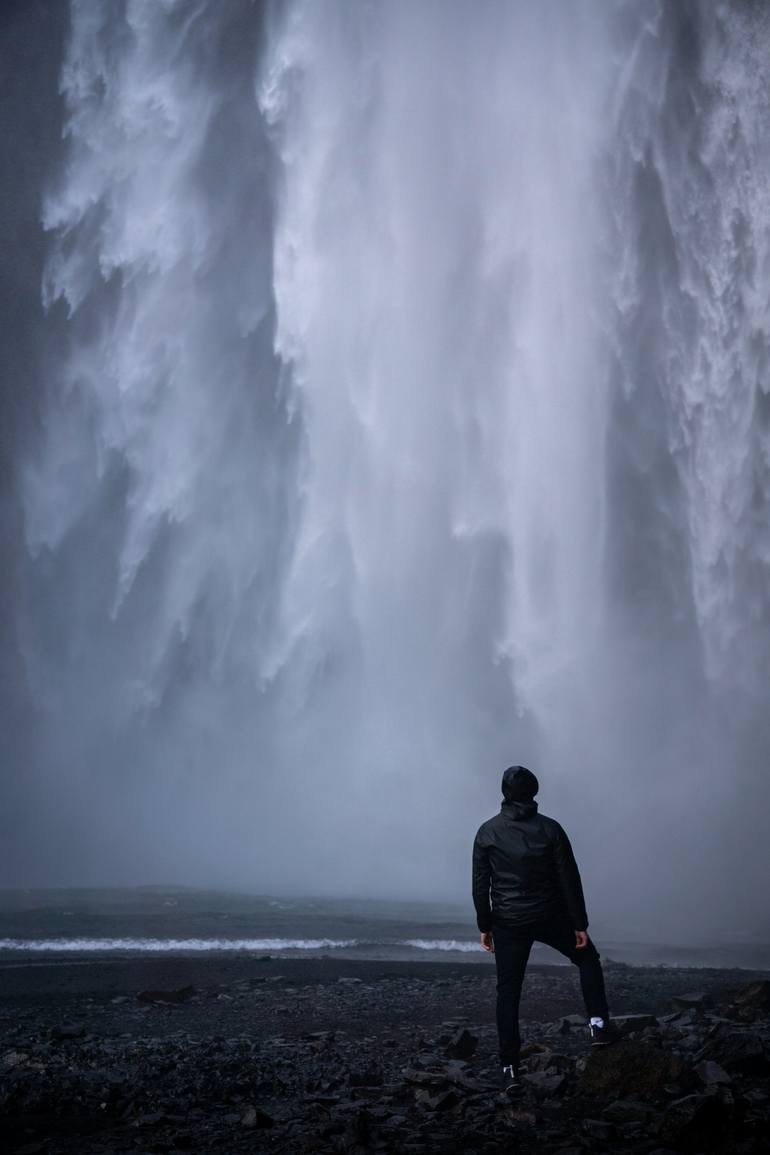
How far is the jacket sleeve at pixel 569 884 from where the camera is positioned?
8.58 metres

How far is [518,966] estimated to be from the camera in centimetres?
874

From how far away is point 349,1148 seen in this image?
6418 millimetres

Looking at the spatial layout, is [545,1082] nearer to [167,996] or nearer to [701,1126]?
[701,1126]

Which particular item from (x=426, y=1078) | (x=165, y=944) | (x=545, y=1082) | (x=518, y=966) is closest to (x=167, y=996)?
(x=426, y=1078)

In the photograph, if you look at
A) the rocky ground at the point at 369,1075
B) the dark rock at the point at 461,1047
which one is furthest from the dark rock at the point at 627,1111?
the dark rock at the point at 461,1047

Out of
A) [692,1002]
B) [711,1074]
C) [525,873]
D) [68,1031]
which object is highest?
[525,873]

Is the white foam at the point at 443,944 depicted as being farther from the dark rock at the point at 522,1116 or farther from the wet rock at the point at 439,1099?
the dark rock at the point at 522,1116

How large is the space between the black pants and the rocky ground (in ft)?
1.42

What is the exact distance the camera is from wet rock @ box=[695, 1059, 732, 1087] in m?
7.60

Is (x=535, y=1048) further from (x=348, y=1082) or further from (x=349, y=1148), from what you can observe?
(x=349, y=1148)

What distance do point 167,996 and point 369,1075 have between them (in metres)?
8.39

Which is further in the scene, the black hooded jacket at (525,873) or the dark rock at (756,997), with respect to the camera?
the dark rock at (756,997)

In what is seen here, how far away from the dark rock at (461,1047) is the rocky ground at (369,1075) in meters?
0.03

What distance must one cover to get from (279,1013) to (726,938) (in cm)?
2389
